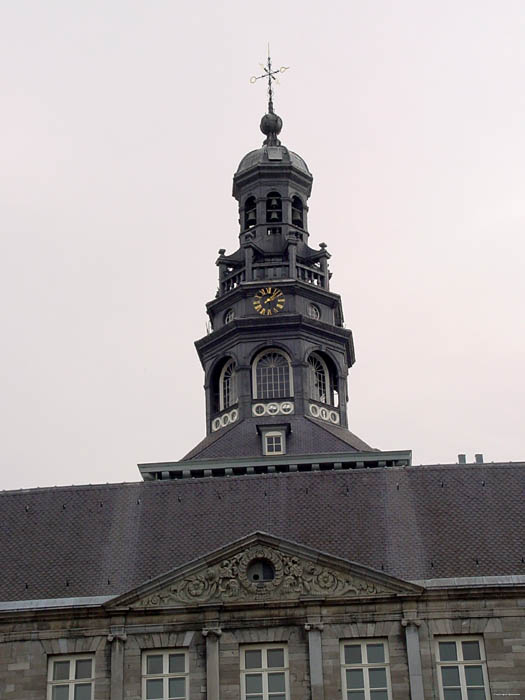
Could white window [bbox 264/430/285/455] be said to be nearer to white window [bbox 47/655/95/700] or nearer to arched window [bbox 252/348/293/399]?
arched window [bbox 252/348/293/399]

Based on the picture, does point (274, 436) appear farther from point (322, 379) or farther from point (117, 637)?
point (117, 637)

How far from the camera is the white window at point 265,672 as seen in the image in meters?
45.1

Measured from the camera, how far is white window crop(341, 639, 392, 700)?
147 feet

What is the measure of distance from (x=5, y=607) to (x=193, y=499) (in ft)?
28.1

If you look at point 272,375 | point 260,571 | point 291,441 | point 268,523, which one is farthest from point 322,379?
point 260,571

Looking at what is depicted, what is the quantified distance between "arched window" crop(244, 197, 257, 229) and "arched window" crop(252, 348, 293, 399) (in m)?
8.84

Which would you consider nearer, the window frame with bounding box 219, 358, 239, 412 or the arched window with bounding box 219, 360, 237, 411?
the window frame with bounding box 219, 358, 239, 412

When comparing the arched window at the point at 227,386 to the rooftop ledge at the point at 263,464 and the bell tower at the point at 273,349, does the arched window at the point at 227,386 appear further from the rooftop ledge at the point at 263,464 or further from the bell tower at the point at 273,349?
the rooftop ledge at the point at 263,464

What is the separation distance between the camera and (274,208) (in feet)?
241

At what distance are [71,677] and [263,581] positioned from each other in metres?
7.05

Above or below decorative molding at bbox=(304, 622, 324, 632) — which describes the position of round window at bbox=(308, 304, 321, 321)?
above

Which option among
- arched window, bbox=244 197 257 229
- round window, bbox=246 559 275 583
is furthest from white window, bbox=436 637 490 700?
arched window, bbox=244 197 257 229

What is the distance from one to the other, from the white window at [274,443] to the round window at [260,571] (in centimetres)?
1650

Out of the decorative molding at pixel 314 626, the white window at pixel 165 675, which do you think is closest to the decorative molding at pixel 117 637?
the white window at pixel 165 675
